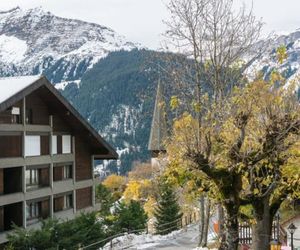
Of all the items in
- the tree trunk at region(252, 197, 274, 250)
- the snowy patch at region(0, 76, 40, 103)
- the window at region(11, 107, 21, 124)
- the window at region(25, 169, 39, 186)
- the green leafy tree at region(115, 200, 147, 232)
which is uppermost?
the snowy patch at region(0, 76, 40, 103)

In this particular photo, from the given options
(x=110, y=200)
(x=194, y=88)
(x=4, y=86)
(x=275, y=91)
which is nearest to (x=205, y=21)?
(x=194, y=88)

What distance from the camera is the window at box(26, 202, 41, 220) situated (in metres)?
25.8

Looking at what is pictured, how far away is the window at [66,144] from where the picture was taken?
28.9 meters

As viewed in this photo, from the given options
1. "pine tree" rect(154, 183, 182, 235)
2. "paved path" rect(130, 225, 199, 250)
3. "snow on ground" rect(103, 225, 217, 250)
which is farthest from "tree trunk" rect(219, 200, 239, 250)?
"pine tree" rect(154, 183, 182, 235)

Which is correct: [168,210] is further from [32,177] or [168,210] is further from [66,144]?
[32,177]

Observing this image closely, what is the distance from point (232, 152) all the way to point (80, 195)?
59.4 ft

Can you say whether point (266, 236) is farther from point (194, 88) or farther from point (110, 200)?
point (110, 200)

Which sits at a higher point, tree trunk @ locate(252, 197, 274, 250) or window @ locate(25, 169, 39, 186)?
window @ locate(25, 169, 39, 186)

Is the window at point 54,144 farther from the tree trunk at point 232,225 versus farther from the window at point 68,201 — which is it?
the tree trunk at point 232,225

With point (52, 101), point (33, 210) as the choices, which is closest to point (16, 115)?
point (52, 101)

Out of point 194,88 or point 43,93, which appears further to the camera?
point 43,93

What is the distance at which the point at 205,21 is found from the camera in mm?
16547

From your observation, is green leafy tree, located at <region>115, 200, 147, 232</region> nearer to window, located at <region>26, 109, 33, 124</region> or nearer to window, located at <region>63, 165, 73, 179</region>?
window, located at <region>63, 165, 73, 179</region>

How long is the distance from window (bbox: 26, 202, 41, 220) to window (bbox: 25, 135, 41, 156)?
2390 mm
